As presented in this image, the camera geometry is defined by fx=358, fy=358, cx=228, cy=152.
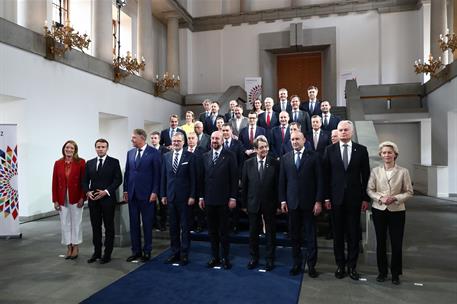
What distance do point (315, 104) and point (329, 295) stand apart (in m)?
4.75

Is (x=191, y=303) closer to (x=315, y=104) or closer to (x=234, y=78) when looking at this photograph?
(x=315, y=104)

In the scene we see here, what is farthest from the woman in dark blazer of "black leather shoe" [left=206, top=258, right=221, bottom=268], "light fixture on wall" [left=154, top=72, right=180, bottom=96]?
"light fixture on wall" [left=154, top=72, right=180, bottom=96]

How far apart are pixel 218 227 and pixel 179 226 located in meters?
0.51

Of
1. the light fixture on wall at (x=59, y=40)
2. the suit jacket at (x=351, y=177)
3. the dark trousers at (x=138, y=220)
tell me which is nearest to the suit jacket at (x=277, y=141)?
the suit jacket at (x=351, y=177)

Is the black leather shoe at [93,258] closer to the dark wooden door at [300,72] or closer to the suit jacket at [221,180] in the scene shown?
the suit jacket at [221,180]

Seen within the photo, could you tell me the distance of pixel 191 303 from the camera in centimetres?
327

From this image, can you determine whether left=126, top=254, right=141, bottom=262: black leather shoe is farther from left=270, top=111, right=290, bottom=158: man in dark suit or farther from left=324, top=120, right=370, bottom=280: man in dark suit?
left=270, top=111, right=290, bottom=158: man in dark suit

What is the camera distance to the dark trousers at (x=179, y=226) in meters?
4.41

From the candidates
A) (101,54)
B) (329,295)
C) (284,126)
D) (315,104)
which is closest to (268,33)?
(101,54)

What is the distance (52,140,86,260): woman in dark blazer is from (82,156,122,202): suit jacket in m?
0.17

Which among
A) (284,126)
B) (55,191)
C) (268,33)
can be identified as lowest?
(55,191)

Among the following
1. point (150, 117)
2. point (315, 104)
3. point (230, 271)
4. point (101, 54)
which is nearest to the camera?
point (230, 271)

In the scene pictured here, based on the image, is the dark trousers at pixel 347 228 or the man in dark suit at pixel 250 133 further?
the man in dark suit at pixel 250 133

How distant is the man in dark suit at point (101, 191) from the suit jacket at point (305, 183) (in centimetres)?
219
